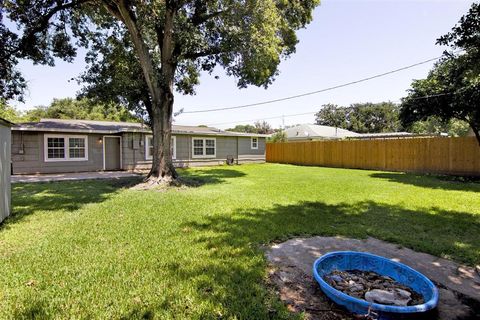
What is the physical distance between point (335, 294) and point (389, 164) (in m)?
14.7

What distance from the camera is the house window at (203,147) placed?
18.1 meters

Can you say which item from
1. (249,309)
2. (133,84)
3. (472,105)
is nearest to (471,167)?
(472,105)

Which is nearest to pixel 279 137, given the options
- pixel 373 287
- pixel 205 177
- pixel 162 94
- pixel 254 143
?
pixel 254 143

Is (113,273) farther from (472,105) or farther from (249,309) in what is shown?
(472,105)

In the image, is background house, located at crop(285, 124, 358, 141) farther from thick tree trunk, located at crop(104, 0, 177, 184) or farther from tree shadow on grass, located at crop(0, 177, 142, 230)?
tree shadow on grass, located at crop(0, 177, 142, 230)

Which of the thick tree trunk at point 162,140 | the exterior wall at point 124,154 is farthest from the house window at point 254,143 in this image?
the thick tree trunk at point 162,140

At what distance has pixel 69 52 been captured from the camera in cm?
1090

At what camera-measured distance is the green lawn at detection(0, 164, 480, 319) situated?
7.59 ft

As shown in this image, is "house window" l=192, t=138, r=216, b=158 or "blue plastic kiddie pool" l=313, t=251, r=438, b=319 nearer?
"blue plastic kiddie pool" l=313, t=251, r=438, b=319

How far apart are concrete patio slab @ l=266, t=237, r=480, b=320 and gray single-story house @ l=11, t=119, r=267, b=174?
520 inches

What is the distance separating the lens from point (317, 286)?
8.67 feet

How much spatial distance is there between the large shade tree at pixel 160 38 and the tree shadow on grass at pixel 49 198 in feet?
6.93

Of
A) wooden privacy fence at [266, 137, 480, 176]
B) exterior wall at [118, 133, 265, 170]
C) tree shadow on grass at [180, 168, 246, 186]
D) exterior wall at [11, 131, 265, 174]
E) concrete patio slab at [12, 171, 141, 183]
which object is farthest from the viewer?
exterior wall at [118, 133, 265, 170]

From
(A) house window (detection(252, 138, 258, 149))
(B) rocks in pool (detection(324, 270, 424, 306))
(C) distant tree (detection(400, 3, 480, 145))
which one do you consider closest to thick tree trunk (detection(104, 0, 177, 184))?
(B) rocks in pool (detection(324, 270, 424, 306))
